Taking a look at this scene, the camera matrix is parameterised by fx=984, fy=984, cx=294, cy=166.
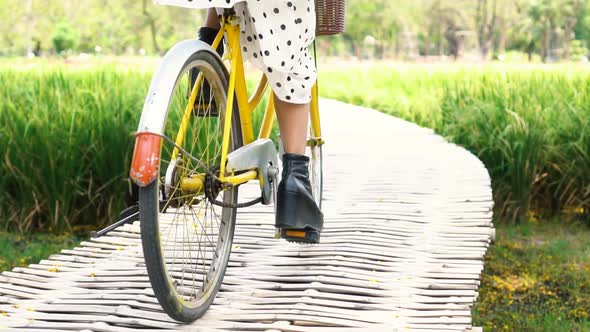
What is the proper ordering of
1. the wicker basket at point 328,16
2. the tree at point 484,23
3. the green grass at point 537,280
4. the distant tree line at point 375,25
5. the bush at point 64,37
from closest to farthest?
1. the wicker basket at point 328,16
2. the green grass at point 537,280
3. the distant tree line at point 375,25
4. the tree at point 484,23
5. the bush at point 64,37

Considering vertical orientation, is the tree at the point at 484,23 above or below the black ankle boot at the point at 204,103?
below

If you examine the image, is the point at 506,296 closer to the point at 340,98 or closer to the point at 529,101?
the point at 529,101

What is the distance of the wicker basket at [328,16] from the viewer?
3.13 metres

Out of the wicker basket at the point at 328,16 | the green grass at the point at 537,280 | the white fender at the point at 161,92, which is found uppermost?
the wicker basket at the point at 328,16

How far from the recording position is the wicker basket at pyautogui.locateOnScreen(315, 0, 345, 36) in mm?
3135

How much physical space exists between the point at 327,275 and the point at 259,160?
1.91 feet

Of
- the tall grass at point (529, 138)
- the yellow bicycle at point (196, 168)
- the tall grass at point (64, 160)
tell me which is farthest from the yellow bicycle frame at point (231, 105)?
the tall grass at point (529, 138)

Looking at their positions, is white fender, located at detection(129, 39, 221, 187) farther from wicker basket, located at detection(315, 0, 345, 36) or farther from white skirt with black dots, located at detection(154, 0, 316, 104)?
wicker basket, located at detection(315, 0, 345, 36)

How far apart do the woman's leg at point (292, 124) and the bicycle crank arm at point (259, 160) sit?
6 cm

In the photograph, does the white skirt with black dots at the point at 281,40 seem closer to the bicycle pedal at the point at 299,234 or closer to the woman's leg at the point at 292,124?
the woman's leg at the point at 292,124

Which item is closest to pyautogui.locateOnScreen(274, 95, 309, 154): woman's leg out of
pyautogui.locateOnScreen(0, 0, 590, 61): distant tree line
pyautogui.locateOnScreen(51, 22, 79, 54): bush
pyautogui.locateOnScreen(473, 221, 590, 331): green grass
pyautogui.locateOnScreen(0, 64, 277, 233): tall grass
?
pyautogui.locateOnScreen(473, 221, 590, 331): green grass

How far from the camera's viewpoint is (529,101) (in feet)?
21.2

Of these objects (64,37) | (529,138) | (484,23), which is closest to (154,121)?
(529,138)

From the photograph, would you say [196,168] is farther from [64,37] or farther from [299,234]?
[64,37]
